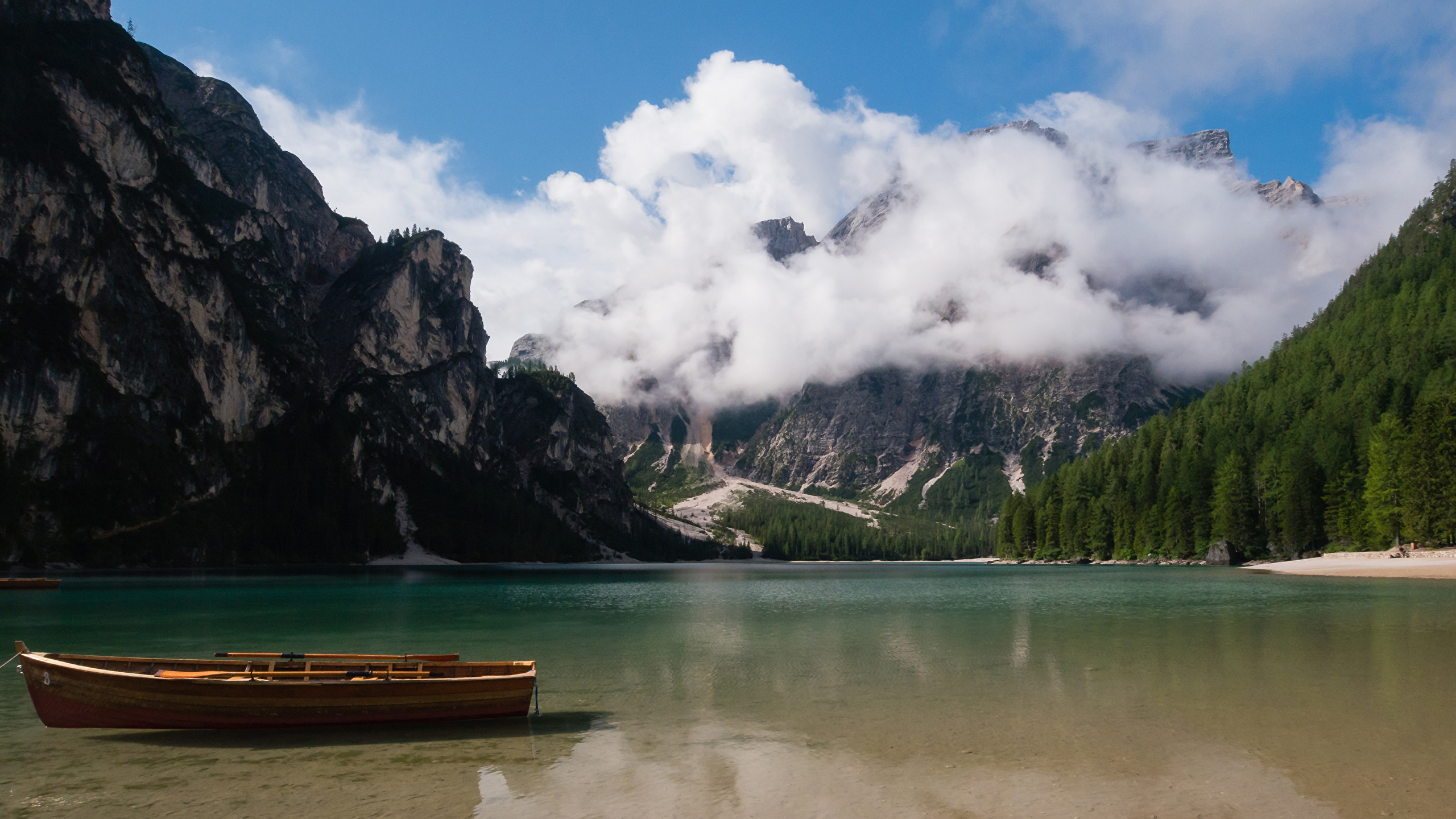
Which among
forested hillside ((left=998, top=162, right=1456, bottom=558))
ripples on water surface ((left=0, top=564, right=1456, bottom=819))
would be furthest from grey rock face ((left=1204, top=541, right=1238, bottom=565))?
ripples on water surface ((left=0, top=564, right=1456, bottom=819))

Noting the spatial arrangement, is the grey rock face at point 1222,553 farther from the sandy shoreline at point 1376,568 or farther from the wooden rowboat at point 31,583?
the wooden rowboat at point 31,583

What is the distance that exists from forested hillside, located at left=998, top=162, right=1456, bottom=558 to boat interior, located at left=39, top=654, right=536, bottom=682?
354 feet

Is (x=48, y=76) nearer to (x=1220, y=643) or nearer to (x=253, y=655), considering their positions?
(x=253, y=655)

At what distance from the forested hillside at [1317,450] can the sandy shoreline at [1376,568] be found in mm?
7073

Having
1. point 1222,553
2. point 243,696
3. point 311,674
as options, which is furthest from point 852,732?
point 1222,553

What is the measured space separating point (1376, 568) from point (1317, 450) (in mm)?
39376

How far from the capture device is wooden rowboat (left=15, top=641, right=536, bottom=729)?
20.8 meters

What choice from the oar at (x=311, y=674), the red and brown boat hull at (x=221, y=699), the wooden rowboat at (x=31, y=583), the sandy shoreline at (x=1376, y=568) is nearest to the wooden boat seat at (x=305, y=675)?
the oar at (x=311, y=674)

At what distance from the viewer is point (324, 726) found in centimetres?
2178

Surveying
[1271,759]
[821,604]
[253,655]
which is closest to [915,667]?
[1271,759]

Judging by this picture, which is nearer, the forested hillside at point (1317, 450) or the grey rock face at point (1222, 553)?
the forested hillside at point (1317, 450)

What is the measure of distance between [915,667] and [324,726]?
21267 mm

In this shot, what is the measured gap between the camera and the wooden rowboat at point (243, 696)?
817 inches

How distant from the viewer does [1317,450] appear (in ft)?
385
